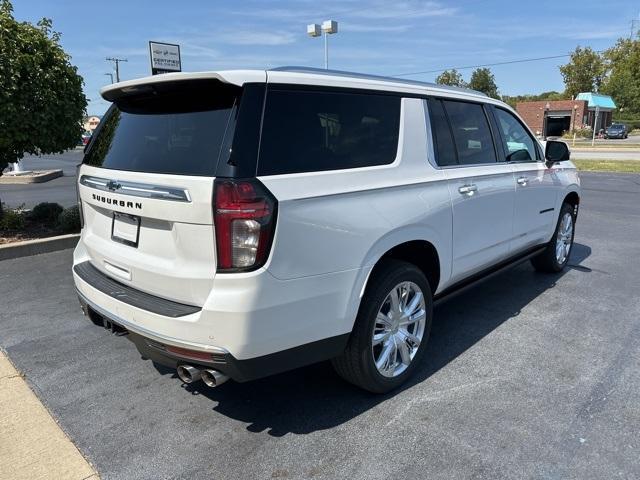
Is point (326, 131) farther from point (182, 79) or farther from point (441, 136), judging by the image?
point (441, 136)

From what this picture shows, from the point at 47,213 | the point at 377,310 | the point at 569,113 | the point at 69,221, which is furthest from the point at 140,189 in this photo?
the point at 569,113

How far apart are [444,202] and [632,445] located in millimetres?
1751

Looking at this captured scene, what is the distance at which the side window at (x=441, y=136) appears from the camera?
3.52 m

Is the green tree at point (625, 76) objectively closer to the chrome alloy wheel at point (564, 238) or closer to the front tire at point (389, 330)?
the chrome alloy wheel at point (564, 238)

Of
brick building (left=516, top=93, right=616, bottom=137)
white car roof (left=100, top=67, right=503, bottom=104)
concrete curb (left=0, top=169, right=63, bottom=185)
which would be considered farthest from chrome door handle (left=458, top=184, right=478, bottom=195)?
brick building (left=516, top=93, right=616, bottom=137)

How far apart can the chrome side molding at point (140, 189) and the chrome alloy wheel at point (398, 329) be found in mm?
1352

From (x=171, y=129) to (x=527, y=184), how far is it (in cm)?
330

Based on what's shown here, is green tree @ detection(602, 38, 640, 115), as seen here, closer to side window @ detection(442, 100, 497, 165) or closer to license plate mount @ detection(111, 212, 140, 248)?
side window @ detection(442, 100, 497, 165)

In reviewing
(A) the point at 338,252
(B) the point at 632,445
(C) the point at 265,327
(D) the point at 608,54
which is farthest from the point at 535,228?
(D) the point at 608,54

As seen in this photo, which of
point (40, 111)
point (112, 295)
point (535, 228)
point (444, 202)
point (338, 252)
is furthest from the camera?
point (40, 111)

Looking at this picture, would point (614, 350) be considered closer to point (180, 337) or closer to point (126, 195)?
point (180, 337)

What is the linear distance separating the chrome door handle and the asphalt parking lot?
1.20 meters

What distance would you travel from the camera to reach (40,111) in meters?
6.50

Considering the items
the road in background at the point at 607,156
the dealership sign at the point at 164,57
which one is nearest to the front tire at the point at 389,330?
the dealership sign at the point at 164,57
